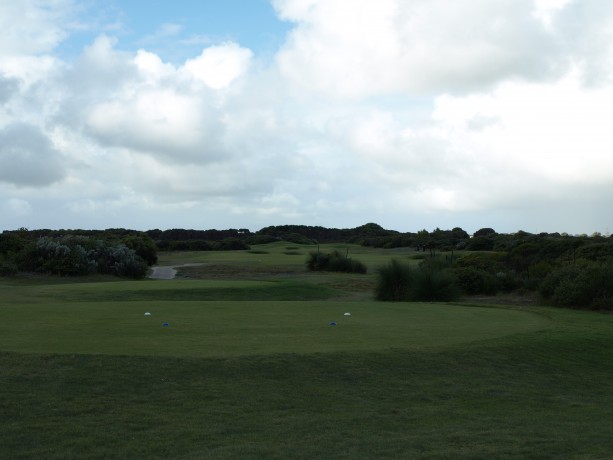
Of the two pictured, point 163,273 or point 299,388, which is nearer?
point 299,388

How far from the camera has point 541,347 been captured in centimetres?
1419

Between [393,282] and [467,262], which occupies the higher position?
[467,262]

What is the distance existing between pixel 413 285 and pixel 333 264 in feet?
90.3

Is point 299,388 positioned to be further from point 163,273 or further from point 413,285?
point 163,273

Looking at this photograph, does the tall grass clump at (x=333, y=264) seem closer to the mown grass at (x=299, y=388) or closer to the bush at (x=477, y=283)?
the bush at (x=477, y=283)

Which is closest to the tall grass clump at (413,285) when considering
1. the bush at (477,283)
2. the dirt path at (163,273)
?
the bush at (477,283)

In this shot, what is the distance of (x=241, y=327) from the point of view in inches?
605

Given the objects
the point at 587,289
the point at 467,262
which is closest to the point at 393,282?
the point at 587,289

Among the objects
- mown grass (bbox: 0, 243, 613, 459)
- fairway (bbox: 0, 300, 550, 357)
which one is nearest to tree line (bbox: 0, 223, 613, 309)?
fairway (bbox: 0, 300, 550, 357)

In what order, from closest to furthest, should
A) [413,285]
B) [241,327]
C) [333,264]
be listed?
[241,327] < [413,285] < [333,264]

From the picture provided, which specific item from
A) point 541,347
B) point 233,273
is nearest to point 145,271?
point 233,273

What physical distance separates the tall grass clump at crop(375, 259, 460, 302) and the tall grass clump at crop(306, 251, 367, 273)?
24287 millimetres

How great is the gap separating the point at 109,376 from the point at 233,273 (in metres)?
42.8

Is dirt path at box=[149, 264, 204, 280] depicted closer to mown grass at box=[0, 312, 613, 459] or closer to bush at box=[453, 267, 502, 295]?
bush at box=[453, 267, 502, 295]
